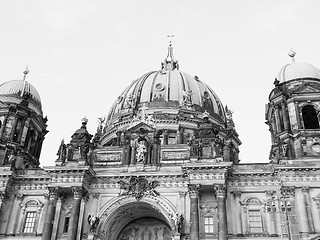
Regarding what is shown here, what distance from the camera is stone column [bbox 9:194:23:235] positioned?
3553cm

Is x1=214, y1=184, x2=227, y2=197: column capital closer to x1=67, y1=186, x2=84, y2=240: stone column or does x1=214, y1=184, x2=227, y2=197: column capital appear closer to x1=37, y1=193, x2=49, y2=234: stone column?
x1=67, y1=186, x2=84, y2=240: stone column

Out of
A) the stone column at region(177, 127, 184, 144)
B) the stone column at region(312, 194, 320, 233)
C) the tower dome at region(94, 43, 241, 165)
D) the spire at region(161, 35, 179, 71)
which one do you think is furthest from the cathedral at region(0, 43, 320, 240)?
the spire at region(161, 35, 179, 71)

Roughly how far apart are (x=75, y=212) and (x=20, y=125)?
42.2 feet

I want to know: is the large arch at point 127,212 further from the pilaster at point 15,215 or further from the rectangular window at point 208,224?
the pilaster at point 15,215

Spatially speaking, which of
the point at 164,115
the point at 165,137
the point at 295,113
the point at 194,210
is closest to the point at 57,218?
the point at 194,210

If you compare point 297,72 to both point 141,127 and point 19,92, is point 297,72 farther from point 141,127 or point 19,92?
point 19,92

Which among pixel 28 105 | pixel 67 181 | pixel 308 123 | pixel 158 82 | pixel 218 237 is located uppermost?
pixel 158 82

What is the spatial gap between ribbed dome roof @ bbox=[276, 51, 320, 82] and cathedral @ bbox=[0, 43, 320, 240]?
0.10 m

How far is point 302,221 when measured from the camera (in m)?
32.1

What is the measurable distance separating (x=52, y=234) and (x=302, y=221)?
1958 cm

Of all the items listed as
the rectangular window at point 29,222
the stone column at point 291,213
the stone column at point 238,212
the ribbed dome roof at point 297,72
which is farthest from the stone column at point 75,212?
the ribbed dome roof at point 297,72

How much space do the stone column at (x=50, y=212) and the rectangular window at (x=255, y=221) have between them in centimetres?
1585

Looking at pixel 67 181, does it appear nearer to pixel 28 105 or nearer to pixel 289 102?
pixel 28 105

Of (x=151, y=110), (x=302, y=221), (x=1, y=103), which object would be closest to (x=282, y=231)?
(x=302, y=221)
